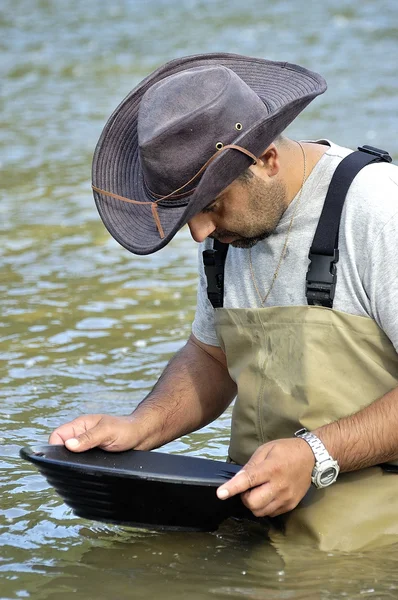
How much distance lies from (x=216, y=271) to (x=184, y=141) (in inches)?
25.4

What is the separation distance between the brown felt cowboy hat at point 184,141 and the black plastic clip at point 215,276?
38cm

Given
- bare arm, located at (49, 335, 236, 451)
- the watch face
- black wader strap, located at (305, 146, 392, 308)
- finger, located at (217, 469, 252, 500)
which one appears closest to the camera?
finger, located at (217, 469, 252, 500)

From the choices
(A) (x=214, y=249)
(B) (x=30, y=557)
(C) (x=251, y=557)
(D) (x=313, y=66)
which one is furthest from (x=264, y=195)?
(D) (x=313, y=66)

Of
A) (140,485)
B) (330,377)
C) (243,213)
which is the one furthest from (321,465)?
(243,213)

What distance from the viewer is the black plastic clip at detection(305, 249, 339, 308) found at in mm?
3199

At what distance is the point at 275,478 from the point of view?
301 cm

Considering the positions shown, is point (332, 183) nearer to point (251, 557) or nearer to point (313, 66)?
point (251, 557)

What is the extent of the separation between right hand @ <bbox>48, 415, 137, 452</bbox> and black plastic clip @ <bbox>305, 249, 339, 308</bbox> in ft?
2.29

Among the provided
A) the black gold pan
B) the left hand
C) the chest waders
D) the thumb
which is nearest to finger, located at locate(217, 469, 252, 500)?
the left hand

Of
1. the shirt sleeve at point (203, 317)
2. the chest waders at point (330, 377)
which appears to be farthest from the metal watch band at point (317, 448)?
the shirt sleeve at point (203, 317)

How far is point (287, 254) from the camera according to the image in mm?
3348

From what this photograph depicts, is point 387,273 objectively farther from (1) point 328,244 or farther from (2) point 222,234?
(2) point 222,234

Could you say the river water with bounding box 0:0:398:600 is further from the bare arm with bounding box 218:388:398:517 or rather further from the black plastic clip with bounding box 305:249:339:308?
the black plastic clip with bounding box 305:249:339:308

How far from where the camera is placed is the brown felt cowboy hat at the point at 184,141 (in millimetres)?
3004
